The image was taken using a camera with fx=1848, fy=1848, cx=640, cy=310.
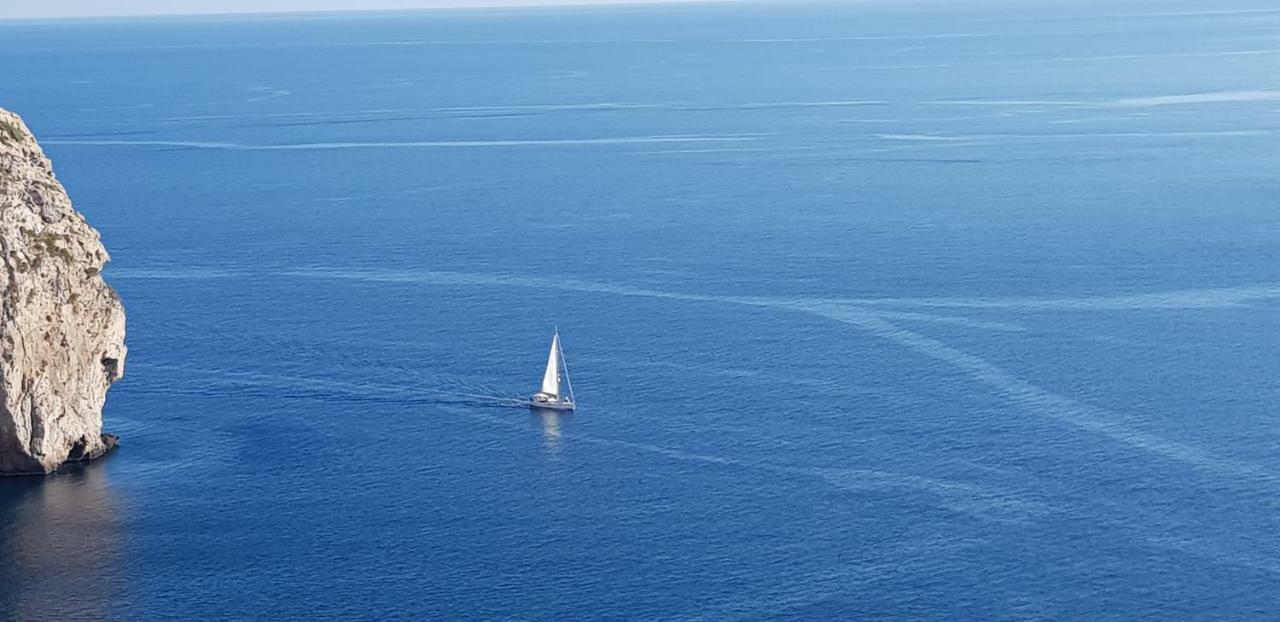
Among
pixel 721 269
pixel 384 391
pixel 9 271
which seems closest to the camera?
pixel 9 271

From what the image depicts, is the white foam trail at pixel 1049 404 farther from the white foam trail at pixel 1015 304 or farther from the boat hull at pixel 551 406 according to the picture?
the boat hull at pixel 551 406

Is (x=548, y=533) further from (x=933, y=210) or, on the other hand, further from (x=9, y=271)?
(x=933, y=210)

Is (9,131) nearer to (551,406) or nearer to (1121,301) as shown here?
(551,406)

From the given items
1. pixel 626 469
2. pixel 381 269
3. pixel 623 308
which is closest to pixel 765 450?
pixel 626 469

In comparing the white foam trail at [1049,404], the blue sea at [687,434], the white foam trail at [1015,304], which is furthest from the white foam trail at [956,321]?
the white foam trail at [1049,404]

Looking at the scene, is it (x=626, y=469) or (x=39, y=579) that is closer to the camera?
(x=39, y=579)

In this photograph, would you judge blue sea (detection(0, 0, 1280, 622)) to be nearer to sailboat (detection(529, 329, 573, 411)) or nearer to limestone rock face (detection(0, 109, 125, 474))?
sailboat (detection(529, 329, 573, 411))

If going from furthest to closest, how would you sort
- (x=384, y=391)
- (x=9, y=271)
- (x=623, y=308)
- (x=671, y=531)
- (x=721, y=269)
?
(x=721, y=269), (x=623, y=308), (x=384, y=391), (x=9, y=271), (x=671, y=531)

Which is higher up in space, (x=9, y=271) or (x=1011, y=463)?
(x=9, y=271)
